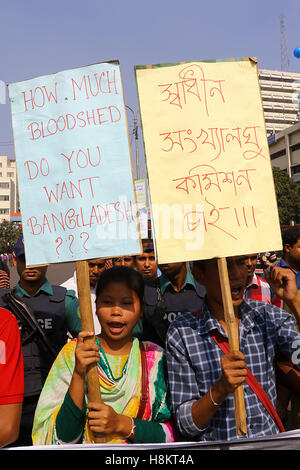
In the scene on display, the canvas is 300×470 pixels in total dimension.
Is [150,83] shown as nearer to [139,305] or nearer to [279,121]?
[139,305]

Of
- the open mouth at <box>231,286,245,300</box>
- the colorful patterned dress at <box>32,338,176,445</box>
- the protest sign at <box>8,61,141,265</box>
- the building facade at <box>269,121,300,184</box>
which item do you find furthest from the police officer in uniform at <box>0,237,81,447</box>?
the building facade at <box>269,121,300,184</box>

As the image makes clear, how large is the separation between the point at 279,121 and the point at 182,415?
104 m

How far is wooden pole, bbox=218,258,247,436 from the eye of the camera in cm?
172

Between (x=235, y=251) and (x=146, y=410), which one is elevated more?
(x=235, y=251)

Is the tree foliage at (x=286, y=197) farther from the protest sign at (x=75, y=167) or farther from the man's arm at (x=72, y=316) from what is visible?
the protest sign at (x=75, y=167)

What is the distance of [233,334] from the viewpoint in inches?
70.4

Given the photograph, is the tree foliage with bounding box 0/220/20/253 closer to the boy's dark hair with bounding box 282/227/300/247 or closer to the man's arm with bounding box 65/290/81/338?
the boy's dark hair with bounding box 282/227/300/247

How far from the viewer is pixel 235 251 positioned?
1.93 m

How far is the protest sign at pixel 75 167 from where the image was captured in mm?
1923

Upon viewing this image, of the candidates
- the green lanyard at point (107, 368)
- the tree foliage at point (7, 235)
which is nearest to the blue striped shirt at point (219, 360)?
the green lanyard at point (107, 368)

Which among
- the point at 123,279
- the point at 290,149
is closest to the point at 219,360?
the point at 123,279
